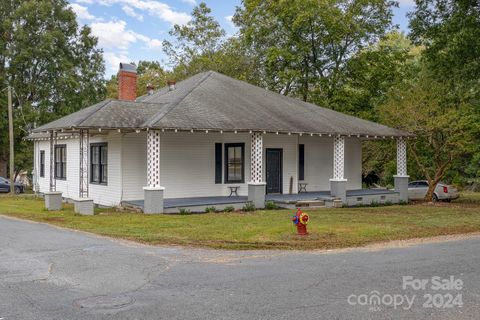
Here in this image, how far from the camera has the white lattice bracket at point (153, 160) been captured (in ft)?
58.2

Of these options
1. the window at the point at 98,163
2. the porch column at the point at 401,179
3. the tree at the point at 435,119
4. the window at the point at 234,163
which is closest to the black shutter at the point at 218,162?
the window at the point at 234,163

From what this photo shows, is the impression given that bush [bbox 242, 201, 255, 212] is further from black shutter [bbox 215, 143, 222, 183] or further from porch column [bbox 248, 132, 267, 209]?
black shutter [bbox 215, 143, 222, 183]

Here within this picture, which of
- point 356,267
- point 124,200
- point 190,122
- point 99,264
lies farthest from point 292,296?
point 124,200

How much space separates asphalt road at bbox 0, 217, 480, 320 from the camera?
20.9ft

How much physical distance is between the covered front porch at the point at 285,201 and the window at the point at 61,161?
715 cm

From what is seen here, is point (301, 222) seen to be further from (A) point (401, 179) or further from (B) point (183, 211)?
(A) point (401, 179)

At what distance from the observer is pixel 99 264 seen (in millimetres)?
9359

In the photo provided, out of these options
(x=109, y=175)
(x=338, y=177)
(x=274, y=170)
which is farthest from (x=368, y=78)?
(x=109, y=175)

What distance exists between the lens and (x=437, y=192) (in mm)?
28156

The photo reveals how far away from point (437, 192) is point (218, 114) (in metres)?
14.6

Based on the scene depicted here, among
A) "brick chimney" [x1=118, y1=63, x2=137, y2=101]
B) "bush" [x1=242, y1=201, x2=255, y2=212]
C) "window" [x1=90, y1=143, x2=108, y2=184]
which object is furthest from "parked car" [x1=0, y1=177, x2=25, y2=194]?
"bush" [x1=242, y1=201, x2=255, y2=212]

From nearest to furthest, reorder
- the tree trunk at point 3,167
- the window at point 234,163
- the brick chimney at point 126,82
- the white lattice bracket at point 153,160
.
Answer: the white lattice bracket at point 153,160 < the window at point 234,163 < the brick chimney at point 126,82 < the tree trunk at point 3,167

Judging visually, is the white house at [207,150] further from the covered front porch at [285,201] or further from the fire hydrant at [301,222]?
the fire hydrant at [301,222]

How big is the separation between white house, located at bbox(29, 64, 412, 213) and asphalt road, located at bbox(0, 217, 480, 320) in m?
7.85
